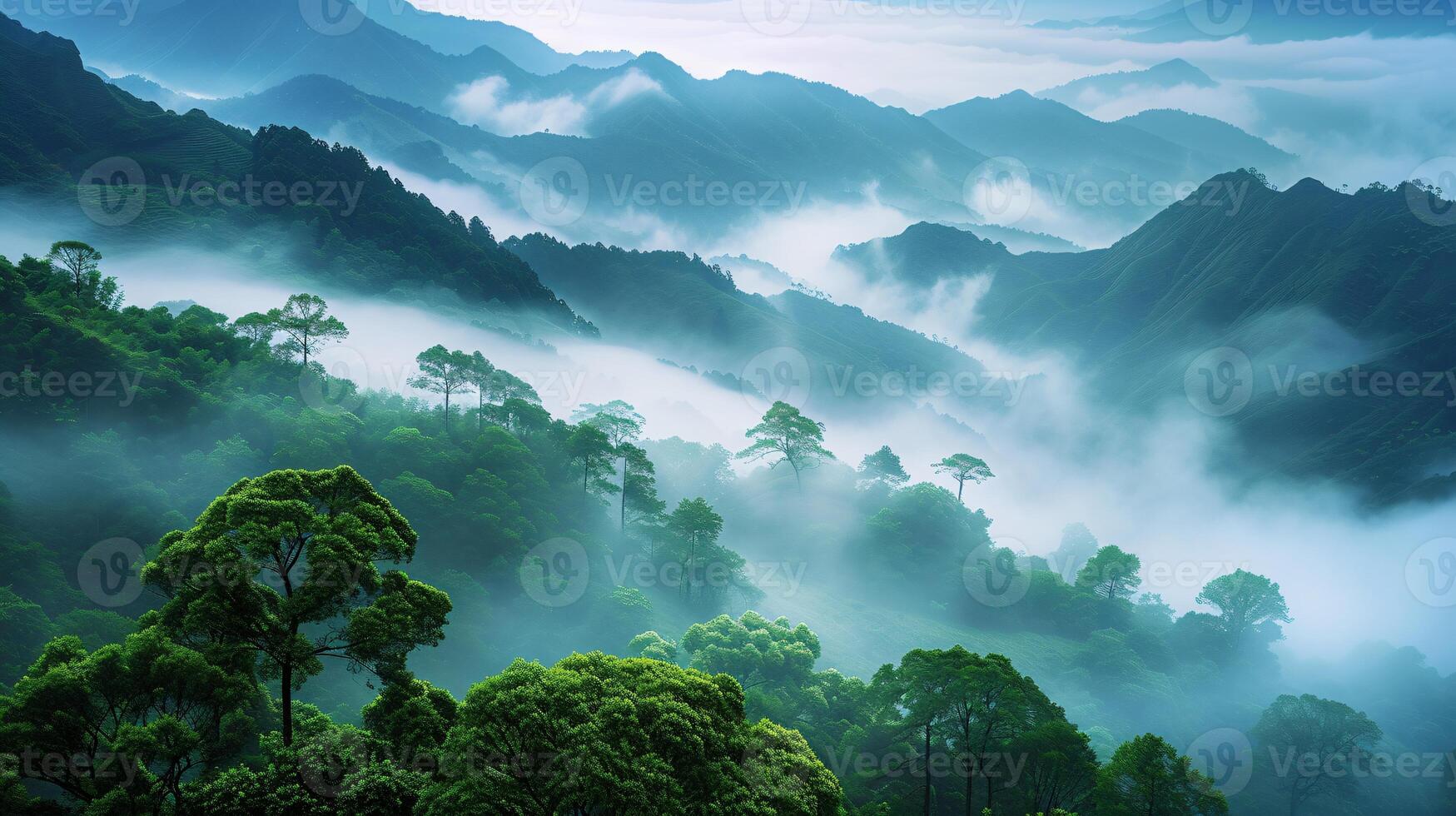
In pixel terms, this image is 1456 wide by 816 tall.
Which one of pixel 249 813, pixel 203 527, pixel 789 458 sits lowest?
pixel 249 813

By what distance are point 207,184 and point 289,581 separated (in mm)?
120453

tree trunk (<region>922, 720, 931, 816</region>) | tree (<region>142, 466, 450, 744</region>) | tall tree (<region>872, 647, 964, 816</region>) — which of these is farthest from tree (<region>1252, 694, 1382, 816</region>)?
tree (<region>142, 466, 450, 744</region>)

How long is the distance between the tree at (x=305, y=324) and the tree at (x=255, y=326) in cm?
299

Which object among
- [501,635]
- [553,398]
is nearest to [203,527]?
[501,635]

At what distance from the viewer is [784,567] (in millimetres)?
78625

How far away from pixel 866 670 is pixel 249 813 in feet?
175

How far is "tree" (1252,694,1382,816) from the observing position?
5206 cm

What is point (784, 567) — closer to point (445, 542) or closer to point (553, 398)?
point (445, 542)

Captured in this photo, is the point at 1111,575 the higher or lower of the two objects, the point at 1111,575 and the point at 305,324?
the lower

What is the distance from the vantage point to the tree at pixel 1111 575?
3177 inches

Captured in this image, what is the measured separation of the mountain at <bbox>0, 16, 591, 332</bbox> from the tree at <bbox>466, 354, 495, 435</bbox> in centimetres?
5911

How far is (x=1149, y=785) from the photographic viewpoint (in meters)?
27.7

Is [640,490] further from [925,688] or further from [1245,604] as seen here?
[1245,604]

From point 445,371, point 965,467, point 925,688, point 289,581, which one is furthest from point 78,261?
point 965,467
